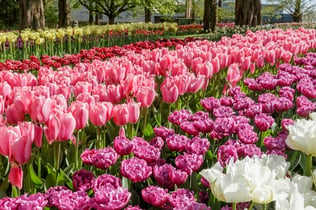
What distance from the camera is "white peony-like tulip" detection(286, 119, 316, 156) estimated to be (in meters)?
1.66

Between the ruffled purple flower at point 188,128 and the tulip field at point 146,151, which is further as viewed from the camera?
the ruffled purple flower at point 188,128

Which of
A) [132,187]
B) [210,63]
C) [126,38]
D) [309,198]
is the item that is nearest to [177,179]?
[132,187]

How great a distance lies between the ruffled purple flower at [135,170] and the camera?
69.1 inches

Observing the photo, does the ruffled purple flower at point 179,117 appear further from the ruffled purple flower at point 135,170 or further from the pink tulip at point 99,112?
the ruffled purple flower at point 135,170

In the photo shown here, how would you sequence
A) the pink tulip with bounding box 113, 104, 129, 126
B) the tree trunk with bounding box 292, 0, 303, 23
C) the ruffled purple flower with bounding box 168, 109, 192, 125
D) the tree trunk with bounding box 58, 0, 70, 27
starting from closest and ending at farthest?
1. the pink tulip with bounding box 113, 104, 129, 126
2. the ruffled purple flower with bounding box 168, 109, 192, 125
3. the tree trunk with bounding box 58, 0, 70, 27
4. the tree trunk with bounding box 292, 0, 303, 23

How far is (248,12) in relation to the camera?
19.0 metres

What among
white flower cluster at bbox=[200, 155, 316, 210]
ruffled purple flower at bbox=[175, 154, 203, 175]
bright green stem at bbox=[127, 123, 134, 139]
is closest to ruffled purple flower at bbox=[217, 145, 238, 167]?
ruffled purple flower at bbox=[175, 154, 203, 175]

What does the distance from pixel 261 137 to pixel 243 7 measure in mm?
17049

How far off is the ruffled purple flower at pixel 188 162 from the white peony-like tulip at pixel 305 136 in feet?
1.32

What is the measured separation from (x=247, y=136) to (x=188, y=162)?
499 mm

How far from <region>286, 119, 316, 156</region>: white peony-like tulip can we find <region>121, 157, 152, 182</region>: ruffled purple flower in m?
0.56

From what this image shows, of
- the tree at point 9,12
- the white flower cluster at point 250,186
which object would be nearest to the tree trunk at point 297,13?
the tree at point 9,12

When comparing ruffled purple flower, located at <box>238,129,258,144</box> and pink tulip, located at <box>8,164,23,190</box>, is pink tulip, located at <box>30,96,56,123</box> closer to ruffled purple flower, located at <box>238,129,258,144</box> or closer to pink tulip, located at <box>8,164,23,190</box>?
pink tulip, located at <box>8,164,23,190</box>

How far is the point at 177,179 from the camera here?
1806 millimetres
